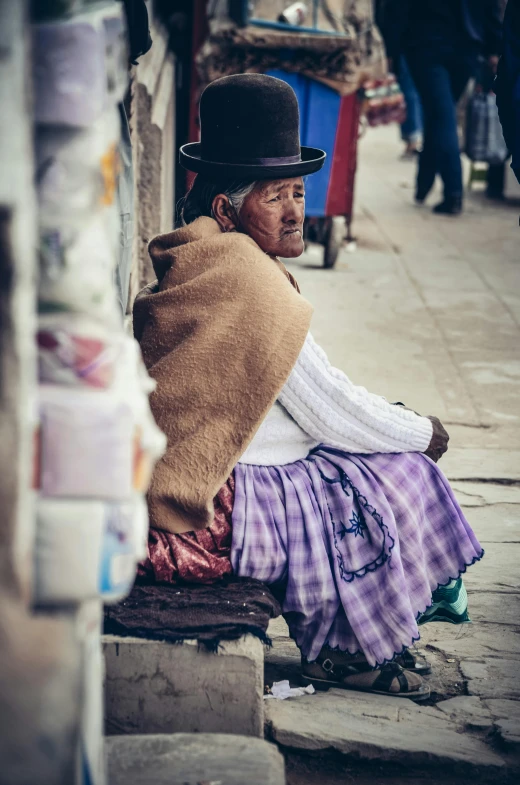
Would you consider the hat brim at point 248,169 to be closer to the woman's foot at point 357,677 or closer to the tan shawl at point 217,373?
the tan shawl at point 217,373

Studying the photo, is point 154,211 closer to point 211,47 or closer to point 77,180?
point 211,47

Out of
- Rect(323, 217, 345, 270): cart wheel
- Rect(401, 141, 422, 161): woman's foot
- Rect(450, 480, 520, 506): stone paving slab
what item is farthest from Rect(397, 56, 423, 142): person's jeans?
Rect(450, 480, 520, 506): stone paving slab

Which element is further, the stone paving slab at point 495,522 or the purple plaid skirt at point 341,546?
the stone paving slab at point 495,522

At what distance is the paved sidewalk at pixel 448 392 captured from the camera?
8.07ft

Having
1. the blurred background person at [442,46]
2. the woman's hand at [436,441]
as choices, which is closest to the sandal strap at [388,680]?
the woman's hand at [436,441]

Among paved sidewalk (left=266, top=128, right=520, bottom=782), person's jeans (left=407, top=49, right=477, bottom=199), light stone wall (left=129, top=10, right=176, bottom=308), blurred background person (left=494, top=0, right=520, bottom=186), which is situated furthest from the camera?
person's jeans (left=407, top=49, right=477, bottom=199)

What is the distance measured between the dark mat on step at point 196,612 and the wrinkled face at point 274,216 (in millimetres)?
843

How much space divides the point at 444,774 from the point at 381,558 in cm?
51

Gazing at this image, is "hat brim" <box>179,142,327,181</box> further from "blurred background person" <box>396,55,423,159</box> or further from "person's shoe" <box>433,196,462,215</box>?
"blurred background person" <box>396,55,423,159</box>

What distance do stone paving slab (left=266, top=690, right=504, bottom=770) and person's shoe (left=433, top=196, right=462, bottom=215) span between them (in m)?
6.46

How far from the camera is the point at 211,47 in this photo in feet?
17.7

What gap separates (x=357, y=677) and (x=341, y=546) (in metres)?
0.37

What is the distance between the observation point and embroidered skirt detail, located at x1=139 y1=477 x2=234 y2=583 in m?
2.40

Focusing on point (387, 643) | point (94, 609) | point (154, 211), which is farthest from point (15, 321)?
point (154, 211)
